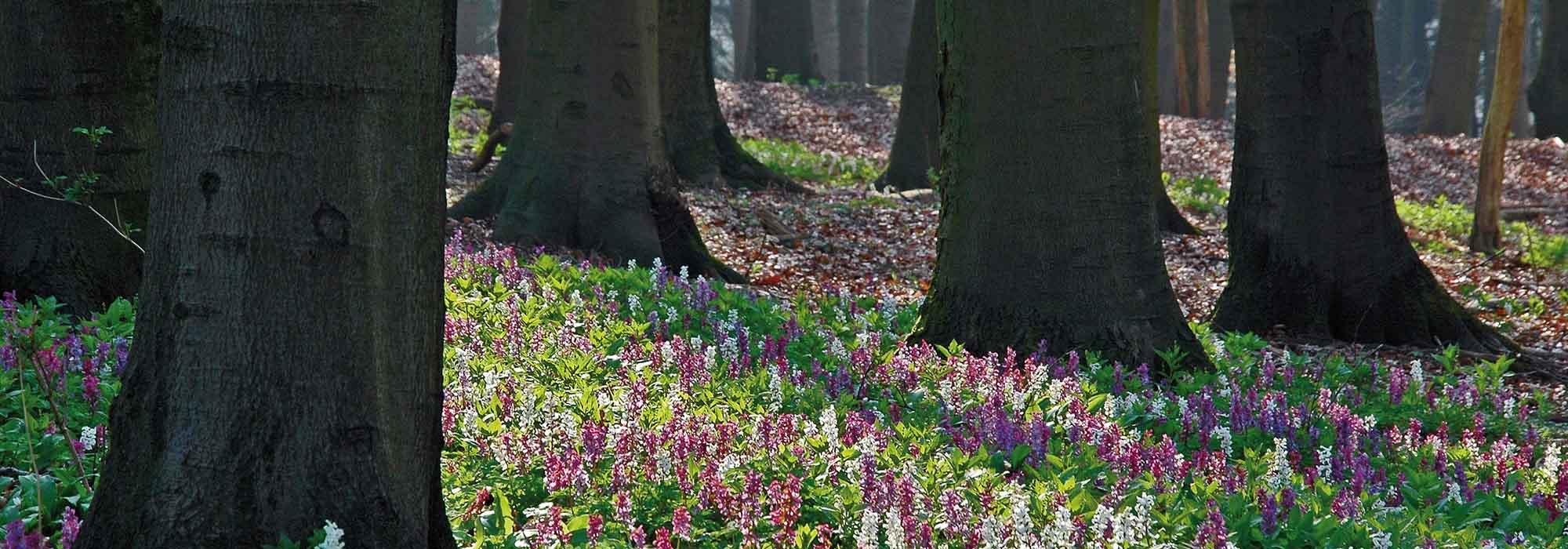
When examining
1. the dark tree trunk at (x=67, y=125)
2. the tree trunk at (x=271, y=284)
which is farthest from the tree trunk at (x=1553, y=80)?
the tree trunk at (x=271, y=284)

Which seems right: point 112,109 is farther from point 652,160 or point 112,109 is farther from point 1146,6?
point 1146,6

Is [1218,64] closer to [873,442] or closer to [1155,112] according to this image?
[1155,112]

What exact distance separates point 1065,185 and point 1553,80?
72.6 feet

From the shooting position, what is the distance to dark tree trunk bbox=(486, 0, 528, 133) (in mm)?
17719

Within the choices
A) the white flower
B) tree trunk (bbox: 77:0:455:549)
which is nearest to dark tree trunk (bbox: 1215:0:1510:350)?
tree trunk (bbox: 77:0:455:549)

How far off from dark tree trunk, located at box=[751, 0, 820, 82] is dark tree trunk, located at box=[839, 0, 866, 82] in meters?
4.85

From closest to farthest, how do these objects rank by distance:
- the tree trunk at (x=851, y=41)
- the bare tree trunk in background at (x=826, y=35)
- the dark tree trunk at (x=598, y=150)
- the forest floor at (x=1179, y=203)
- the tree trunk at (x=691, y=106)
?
the dark tree trunk at (x=598, y=150)
the forest floor at (x=1179, y=203)
the tree trunk at (x=691, y=106)
the tree trunk at (x=851, y=41)
the bare tree trunk in background at (x=826, y=35)

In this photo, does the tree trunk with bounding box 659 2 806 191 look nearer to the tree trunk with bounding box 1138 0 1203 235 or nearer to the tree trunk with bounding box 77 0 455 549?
the tree trunk with bounding box 1138 0 1203 235

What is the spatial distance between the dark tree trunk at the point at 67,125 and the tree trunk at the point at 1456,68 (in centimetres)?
2674

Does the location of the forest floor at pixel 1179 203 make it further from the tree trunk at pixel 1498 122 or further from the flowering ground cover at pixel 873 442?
the flowering ground cover at pixel 873 442

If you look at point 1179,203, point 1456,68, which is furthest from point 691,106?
point 1456,68

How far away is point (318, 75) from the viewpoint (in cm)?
300

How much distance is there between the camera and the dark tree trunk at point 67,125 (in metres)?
6.00

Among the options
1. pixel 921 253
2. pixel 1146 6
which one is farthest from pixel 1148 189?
pixel 1146 6
